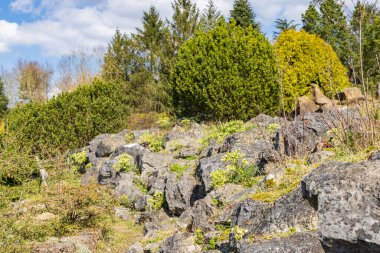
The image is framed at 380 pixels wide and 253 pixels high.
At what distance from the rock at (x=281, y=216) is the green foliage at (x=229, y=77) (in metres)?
8.90

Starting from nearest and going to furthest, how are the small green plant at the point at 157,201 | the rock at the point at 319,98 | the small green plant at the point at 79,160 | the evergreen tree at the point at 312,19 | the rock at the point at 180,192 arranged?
1. the rock at the point at 180,192
2. the small green plant at the point at 157,201
3. the small green plant at the point at 79,160
4. the rock at the point at 319,98
5. the evergreen tree at the point at 312,19

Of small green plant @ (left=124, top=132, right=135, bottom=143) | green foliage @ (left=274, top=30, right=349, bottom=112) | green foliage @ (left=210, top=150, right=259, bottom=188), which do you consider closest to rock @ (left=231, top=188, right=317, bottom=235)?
green foliage @ (left=210, top=150, right=259, bottom=188)

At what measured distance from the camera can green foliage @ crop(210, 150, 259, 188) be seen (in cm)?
743

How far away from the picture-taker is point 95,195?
8.41 m

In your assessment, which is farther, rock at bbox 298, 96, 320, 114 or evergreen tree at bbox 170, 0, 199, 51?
evergreen tree at bbox 170, 0, 199, 51

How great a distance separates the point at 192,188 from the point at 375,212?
23.1ft

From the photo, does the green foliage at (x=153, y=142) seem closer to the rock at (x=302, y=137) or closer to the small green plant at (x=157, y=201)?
the small green plant at (x=157, y=201)

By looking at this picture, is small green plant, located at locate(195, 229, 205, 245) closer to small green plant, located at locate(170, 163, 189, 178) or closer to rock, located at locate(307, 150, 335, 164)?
rock, located at locate(307, 150, 335, 164)

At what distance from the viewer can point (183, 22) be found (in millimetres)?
25625

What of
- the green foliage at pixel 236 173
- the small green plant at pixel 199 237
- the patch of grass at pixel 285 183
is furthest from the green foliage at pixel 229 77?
the small green plant at pixel 199 237

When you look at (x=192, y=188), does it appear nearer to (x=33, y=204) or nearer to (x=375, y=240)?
(x=33, y=204)

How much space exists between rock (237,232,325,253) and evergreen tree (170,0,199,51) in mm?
22995

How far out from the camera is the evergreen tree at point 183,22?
25.6 metres

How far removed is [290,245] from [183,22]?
925 inches
